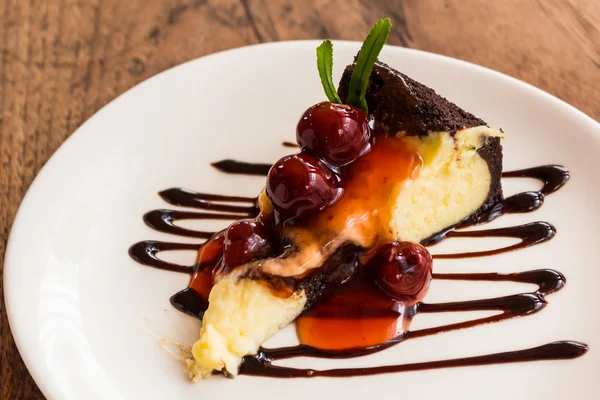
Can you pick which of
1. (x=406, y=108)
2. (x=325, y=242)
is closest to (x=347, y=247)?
(x=325, y=242)

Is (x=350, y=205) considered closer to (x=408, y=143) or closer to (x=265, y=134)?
(x=408, y=143)

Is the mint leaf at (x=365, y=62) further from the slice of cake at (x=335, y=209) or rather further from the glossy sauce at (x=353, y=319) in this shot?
the glossy sauce at (x=353, y=319)

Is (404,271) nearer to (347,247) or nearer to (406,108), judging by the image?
(347,247)

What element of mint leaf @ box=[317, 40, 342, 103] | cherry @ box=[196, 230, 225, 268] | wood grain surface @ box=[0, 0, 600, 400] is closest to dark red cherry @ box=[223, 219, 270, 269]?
cherry @ box=[196, 230, 225, 268]

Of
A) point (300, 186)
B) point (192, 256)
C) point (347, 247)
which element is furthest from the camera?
point (192, 256)

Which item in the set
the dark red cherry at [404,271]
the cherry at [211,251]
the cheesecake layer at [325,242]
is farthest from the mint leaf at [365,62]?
the cherry at [211,251]

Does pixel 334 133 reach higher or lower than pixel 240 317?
higher

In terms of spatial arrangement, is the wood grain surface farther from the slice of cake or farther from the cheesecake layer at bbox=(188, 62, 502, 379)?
the slice of cake

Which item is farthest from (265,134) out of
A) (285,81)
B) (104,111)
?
(104,111)
